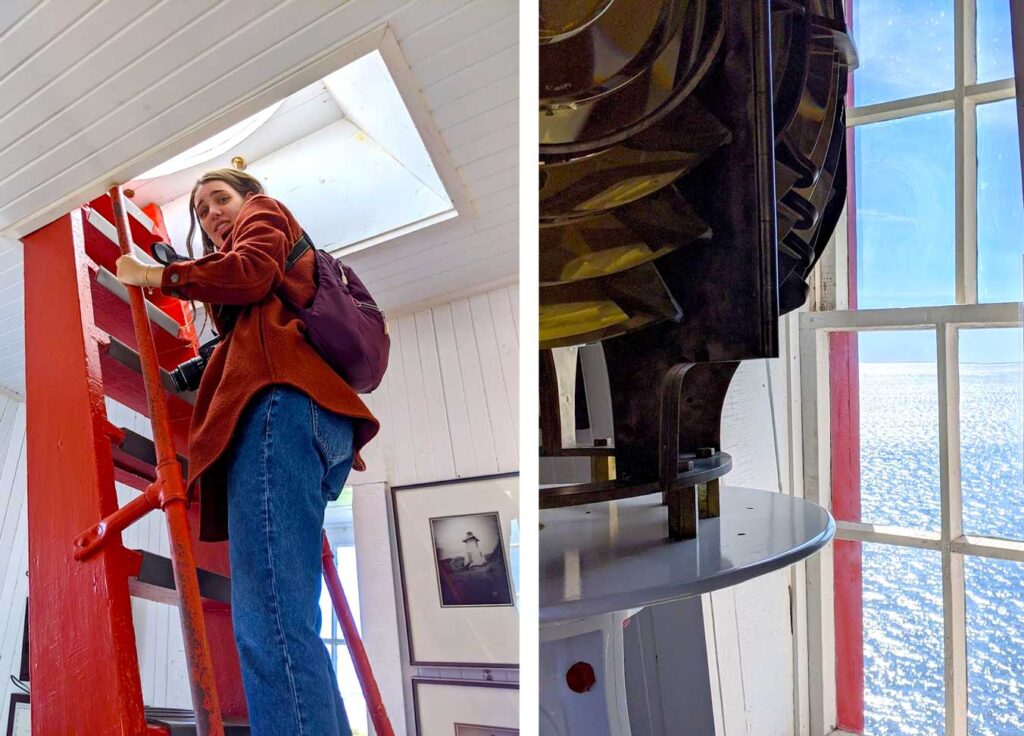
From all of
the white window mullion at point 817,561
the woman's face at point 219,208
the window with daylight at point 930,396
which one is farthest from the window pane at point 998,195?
the woman's face at point 219,208

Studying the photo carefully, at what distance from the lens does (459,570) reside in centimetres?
59

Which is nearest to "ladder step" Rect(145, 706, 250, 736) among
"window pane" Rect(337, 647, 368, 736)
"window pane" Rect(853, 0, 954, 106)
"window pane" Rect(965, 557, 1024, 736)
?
"window pane" Rect(337, 647, 368, 736)

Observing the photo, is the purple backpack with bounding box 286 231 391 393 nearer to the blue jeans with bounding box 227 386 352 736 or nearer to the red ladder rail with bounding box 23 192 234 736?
the blue jeans with bounding box 227 386 352 736

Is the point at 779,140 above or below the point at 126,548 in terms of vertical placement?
above

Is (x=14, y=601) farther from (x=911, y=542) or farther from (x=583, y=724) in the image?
(x=911, y=542)

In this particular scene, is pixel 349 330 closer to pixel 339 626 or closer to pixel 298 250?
pixel 298 250

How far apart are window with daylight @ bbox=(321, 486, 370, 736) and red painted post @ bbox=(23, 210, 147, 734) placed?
182 mm

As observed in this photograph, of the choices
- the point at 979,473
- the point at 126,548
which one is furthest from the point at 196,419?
the point at 979,473

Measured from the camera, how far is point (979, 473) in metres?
0.53

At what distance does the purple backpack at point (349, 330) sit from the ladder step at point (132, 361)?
0.59 feet

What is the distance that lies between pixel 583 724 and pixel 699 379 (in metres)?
0.25

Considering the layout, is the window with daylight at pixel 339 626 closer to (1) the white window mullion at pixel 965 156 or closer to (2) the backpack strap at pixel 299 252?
(2) the backpack strap at pixel 299 252

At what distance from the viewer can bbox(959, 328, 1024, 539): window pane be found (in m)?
0.52

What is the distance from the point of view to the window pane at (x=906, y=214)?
52cm
